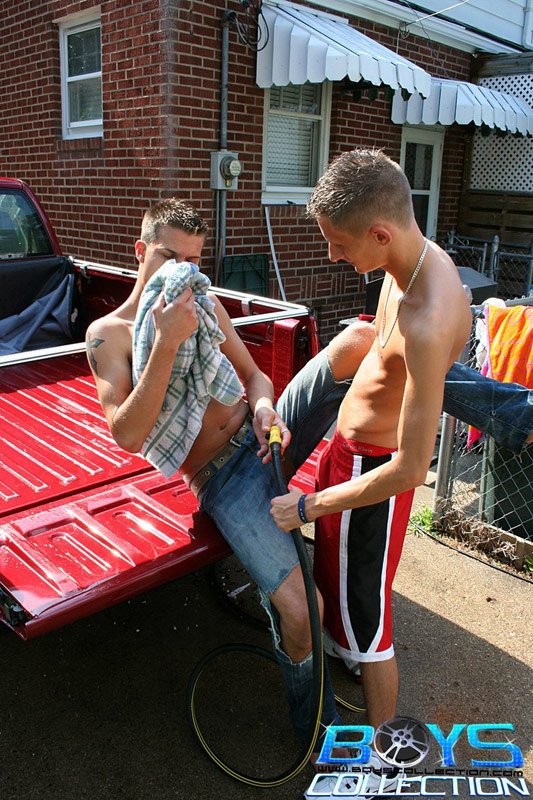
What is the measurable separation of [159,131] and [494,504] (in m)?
4.69

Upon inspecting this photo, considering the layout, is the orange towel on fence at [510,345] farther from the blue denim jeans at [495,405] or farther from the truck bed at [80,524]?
the truck bed at [80,524]

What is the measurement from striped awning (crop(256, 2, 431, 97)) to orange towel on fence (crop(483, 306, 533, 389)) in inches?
143

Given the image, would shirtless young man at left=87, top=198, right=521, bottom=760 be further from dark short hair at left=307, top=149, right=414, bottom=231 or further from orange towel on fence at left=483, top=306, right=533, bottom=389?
orange towel on fence at left=483, top=306, right=533, bottom=389

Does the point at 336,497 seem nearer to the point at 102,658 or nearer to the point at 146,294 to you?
the point at 146,294

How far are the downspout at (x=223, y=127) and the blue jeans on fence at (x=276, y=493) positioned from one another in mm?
4414

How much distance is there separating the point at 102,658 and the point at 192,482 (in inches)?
40.6

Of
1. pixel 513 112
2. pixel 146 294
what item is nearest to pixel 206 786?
pixel 146 294

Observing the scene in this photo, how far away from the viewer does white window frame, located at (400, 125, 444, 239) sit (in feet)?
30.3

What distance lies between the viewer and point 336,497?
2.18m

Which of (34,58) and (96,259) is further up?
(34,58)

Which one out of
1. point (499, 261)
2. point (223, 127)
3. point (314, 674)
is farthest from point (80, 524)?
point (499, 261)

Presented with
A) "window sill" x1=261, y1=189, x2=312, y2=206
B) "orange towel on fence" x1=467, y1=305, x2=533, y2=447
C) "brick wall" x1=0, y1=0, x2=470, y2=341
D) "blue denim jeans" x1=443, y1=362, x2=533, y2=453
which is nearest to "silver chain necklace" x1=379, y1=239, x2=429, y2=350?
"blue denim jeans" x1=443, y1=362, x2=533, y2=453

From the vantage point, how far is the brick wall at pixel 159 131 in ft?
21.3

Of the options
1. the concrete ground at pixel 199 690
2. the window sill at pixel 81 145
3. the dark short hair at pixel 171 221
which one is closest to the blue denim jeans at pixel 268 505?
the concrete ground at pixel 199 690
